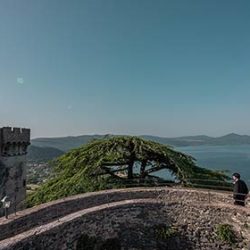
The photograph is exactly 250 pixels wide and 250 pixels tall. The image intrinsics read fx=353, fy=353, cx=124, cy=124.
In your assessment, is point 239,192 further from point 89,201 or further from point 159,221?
point 89,201

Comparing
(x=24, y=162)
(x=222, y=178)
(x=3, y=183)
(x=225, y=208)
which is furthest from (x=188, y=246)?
(x=24, y=162)

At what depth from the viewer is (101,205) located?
12.3 metres

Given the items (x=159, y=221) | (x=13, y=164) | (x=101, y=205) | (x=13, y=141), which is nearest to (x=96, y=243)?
(x=101, y=205)

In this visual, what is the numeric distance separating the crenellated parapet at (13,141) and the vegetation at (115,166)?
10.7 ft

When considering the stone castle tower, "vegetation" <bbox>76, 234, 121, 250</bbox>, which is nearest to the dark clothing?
"vegetation" <bbox>76, 234, 121, 250</bbox>

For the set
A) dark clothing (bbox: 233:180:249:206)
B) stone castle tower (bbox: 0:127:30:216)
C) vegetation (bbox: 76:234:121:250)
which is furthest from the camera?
stone castle tower (bbox: 0:127:30:216)

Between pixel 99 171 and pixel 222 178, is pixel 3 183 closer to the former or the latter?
pixel 99 171

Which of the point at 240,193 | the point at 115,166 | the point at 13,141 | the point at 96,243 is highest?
the point at 13,141

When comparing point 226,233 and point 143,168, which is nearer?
point 226,233

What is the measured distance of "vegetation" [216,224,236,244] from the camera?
40.5 feet

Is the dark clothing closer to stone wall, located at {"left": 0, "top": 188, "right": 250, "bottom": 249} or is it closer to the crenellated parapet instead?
stone wall, located at {"left": 0, "top": 188, "right": 250, "bottom": 249}

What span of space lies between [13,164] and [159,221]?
41.7ft

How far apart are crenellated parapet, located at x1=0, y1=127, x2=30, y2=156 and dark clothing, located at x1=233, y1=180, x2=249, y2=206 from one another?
13938mm

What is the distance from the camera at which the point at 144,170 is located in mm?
20672
